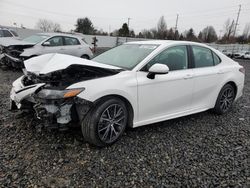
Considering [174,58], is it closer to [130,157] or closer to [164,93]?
[164,93]

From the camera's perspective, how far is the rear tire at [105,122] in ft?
8.42

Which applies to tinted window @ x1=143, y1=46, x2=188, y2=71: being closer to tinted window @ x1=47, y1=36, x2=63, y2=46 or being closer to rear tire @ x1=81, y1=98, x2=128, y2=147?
rear tire @ x1=81, y1=98, x2=128, y2=147

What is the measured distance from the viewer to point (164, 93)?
3164 mm

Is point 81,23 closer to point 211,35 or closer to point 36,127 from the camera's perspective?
point 211,35

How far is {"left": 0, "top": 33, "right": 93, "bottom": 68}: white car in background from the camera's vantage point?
23.4 feet

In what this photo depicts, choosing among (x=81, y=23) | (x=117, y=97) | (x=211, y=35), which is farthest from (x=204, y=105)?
(x=211, y=35)

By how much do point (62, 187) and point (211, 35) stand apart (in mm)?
67772

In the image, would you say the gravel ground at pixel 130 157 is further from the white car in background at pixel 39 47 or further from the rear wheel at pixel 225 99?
the white car in background at pixel 39 47

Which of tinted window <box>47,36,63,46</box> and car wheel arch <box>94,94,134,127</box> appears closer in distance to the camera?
car wheel arch <box>94,94,134,127</box>

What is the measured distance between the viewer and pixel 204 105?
12.8 feet

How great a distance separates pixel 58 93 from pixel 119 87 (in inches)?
30.7

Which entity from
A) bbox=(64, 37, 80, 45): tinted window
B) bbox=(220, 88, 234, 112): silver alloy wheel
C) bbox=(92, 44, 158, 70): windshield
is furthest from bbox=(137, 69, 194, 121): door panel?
bbox=(64, 37, 80, 45): tinted window

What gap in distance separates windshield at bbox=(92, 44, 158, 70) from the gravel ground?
1.11 m

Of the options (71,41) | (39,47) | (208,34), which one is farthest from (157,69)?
(208,34)
